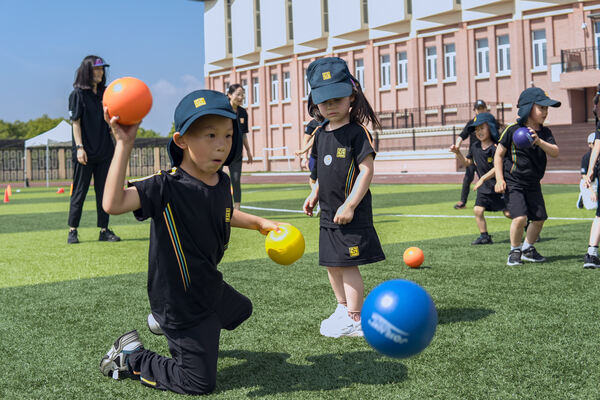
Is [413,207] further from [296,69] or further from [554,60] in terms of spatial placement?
[296,69]

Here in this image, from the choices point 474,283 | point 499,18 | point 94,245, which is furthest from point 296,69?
point 474,283

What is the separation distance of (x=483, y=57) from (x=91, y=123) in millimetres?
37850

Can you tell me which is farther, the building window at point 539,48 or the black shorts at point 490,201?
the building window at point 539,48

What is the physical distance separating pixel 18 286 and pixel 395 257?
4004 mm

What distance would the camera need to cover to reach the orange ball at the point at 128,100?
3.26 metres

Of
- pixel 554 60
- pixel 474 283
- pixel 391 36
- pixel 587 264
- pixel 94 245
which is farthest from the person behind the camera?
pixel 391 36

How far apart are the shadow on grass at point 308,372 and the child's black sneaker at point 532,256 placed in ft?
12.5

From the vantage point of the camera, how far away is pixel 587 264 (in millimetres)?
6723

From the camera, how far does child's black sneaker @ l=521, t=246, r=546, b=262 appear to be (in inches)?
288

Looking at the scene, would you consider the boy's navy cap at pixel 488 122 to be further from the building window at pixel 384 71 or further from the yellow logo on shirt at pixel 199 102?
the building window at pixel 384 71

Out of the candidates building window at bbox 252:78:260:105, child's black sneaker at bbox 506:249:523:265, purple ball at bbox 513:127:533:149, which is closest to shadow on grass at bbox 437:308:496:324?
child's black sneaker at bbox 506:249:523:265

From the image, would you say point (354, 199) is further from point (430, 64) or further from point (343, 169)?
point (430, 64)

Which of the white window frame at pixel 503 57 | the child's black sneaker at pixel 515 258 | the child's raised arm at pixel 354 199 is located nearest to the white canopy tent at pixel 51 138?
the white window frame at pixel 503 57

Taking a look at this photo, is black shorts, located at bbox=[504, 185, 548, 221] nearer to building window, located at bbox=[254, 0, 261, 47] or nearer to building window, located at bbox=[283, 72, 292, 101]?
building window, located at bbox=[283, 72, 292, 101]
